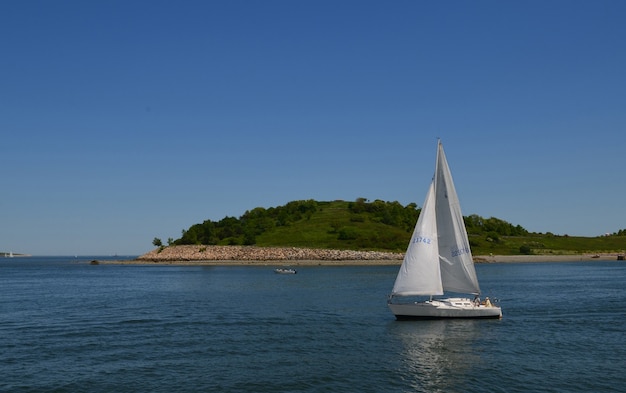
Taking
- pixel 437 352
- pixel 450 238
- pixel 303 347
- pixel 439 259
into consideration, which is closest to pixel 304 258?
pixel 439 259

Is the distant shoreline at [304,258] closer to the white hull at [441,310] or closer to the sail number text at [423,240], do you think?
the white hull at [441,310]

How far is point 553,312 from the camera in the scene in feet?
184

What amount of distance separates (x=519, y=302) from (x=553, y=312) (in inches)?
377

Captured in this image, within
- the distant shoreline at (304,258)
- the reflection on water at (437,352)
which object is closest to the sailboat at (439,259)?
the reflection on water at (437,352)

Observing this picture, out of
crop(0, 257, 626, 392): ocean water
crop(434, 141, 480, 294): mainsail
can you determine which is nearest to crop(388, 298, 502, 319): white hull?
crop(0, 257, 626, 392): ocean water

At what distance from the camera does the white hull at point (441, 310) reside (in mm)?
49906

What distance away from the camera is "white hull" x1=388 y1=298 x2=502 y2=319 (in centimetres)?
4991

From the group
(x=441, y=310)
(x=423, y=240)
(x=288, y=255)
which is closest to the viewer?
(x=423, y=240)

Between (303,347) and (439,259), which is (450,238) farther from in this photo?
(303,347)

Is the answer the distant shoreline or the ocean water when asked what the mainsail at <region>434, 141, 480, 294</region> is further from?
the distant shoreline

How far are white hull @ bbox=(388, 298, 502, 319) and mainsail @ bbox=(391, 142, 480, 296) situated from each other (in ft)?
4.57

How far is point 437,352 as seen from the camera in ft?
124

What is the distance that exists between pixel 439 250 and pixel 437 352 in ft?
46.0

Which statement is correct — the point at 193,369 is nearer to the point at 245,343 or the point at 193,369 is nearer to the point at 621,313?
the point at 245,343
